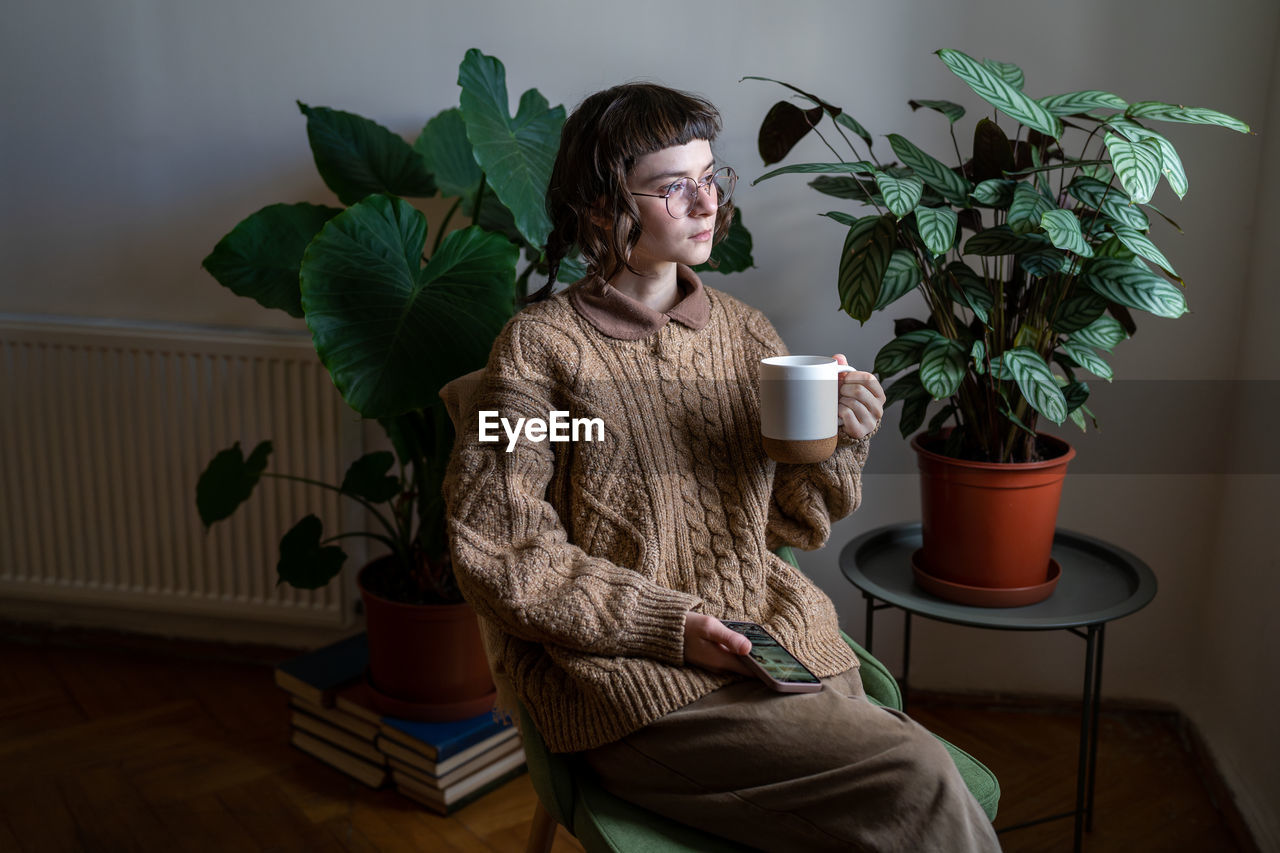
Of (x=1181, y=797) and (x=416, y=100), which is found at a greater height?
(x=416, y=100)

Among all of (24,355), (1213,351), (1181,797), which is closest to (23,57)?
(24,355)

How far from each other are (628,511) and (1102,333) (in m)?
0.71

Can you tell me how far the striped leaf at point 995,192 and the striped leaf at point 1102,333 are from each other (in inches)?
8.5

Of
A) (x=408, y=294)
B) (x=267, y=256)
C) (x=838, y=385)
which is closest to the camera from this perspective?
(x=838, y=385)

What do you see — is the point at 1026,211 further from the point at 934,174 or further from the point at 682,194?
the point at 682,194

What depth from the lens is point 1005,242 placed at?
1.32 meters

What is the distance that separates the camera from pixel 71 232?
2197mm

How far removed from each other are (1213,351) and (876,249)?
0.84 m

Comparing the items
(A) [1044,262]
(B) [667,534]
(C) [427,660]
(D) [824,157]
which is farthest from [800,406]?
(C) [427,660]

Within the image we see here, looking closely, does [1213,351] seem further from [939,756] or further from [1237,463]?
[939,756]

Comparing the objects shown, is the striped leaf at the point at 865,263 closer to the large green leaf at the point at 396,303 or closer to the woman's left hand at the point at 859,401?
the woman's left hand at the point at 859,401

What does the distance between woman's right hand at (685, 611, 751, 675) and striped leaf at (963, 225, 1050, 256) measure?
0.62m

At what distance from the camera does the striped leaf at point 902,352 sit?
143cm

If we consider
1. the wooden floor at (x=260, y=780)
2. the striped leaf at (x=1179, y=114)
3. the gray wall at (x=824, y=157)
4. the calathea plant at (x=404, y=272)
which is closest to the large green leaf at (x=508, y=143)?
the calathea plant at (x=404, y=272)
